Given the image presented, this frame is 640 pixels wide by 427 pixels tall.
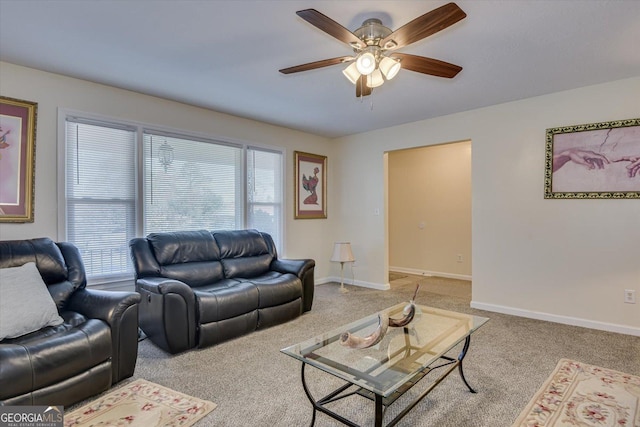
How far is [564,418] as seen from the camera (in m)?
1.95

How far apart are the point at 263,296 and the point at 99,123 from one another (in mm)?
2343

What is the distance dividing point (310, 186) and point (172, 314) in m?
3.17

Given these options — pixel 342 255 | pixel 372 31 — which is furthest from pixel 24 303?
pixel 342 255

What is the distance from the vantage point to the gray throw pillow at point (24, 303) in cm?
200

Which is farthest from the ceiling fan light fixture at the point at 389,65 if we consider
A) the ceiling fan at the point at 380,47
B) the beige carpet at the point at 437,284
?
the beige carpet at the point at 437,284

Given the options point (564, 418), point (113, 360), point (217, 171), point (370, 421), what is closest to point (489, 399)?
point (564, 418)

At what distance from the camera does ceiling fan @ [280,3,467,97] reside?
1.74 meters

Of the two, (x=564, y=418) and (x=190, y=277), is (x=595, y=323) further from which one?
(x=190, y=277)

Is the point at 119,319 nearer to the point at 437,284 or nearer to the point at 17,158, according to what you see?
the point at 17,158

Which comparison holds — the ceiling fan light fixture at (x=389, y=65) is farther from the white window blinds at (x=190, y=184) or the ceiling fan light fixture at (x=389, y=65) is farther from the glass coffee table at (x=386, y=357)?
the white window blinds at (x=190, y=184)

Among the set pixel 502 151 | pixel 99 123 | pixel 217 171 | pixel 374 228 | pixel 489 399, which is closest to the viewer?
pixel 489 399

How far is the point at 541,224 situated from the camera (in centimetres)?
372

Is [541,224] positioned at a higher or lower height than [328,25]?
lower

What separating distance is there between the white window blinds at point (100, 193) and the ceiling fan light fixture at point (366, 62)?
2.67m
